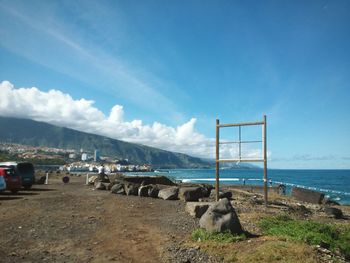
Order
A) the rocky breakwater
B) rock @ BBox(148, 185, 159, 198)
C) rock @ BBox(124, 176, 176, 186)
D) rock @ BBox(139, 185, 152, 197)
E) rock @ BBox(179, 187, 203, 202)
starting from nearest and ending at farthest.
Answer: the rocky breakwater
rock @ BBox(179, 187, 203, 202)
rock @ BBox(148, 185, 159, 198)
rock @ BBox(139, 185, 152, 197)
rock @ BBox(124, 176, 176, 186)

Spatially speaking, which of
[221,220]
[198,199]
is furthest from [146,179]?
[221,220]

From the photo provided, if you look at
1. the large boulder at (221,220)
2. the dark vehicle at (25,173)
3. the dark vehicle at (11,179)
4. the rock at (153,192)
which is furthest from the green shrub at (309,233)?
the dark vehicle at (25,173)

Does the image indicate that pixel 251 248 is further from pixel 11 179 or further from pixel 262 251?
pixel 11 179

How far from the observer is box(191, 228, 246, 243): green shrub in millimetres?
8905

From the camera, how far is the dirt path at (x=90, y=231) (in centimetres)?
815

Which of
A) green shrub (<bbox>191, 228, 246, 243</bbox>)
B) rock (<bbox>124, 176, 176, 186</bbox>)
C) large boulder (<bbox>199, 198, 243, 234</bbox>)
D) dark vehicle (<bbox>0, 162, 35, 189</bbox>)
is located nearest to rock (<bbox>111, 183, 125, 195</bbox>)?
rock (<bbox>124, 176, 176, 186</bbox>)

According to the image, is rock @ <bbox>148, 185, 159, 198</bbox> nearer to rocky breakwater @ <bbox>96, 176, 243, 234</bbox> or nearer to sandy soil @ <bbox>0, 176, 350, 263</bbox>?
rocky breakwater @ <bbox>96, 176, 243, 234</bbox>

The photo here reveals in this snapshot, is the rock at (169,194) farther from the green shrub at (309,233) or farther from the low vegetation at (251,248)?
the low vegetation at (251,248)

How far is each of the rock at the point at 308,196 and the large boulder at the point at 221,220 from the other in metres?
25.7

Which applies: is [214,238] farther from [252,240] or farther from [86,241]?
[86,241]

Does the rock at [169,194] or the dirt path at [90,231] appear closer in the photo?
the dirt path at [90,231]

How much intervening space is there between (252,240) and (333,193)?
65.0m

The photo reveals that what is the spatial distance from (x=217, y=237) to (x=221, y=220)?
0.62m

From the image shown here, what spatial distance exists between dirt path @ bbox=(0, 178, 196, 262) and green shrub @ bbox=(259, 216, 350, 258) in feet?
8.45
